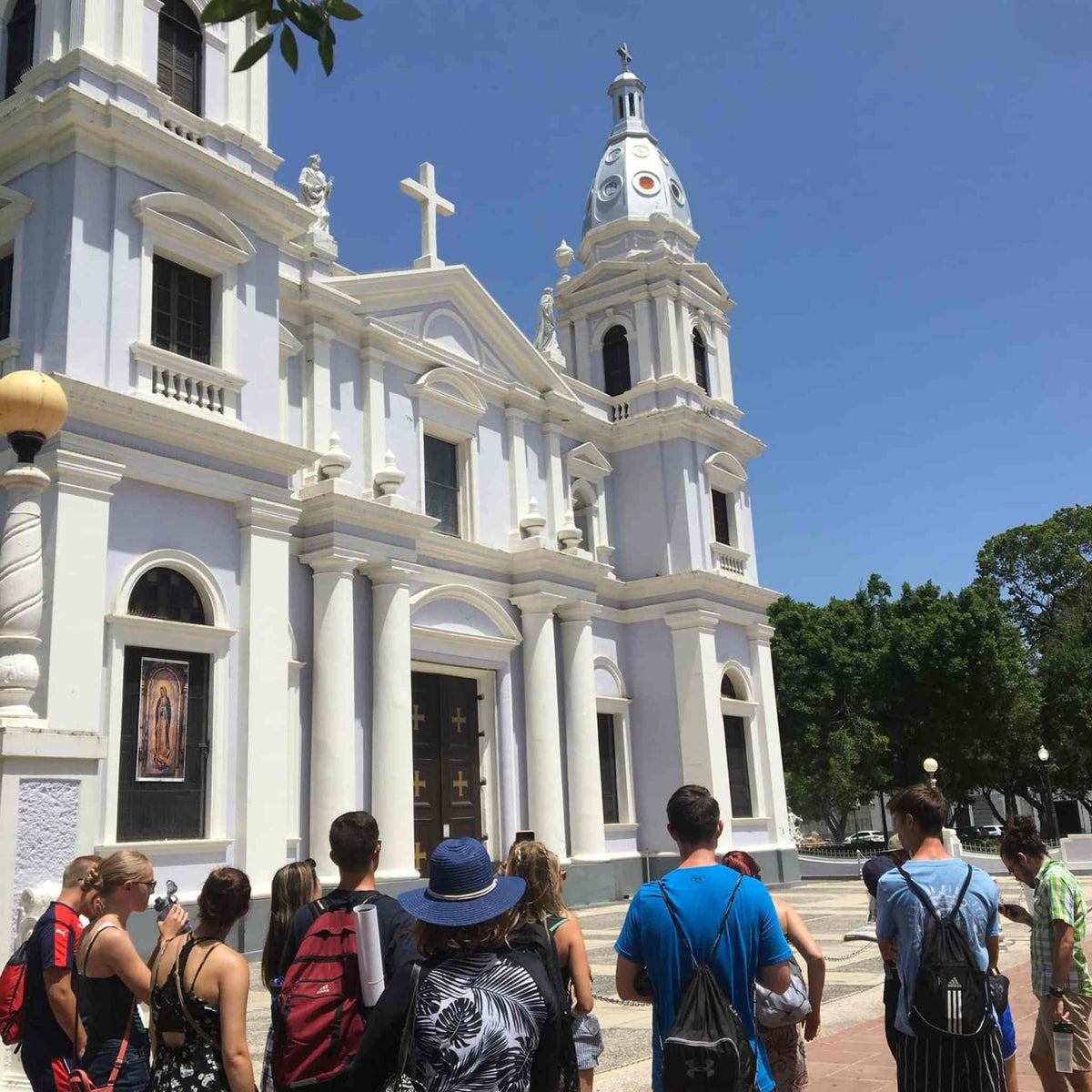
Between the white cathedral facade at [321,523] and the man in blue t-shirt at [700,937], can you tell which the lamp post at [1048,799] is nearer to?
the white cathedral facade at [321,523]

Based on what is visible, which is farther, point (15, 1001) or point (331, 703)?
point (331, 703)

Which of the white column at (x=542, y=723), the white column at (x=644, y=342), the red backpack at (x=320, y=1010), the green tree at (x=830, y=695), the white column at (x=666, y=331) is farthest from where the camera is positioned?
the green tree at (x=830, y=695)

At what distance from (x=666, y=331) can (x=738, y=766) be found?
9.76 meters

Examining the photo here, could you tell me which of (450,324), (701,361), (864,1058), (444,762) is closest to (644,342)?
(701,361)

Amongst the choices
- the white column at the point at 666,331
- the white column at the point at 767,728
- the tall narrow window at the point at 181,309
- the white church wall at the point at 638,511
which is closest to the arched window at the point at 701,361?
the white column at the point at 666,331

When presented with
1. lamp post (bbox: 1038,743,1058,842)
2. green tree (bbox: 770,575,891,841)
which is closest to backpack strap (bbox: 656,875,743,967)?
green tree (bbox: 770,575,891,841)

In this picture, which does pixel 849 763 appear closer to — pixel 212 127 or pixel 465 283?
pixel 465 283

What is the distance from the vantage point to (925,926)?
4617 millimetres

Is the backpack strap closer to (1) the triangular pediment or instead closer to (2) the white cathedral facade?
(2) the white cathedral facade

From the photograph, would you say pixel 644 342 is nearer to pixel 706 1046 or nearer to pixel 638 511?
pixel 638 511

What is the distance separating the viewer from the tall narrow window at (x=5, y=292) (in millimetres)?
14211

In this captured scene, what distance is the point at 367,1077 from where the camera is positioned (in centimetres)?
341

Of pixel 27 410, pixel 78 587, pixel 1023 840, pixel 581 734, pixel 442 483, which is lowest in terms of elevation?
pixel 1023 840

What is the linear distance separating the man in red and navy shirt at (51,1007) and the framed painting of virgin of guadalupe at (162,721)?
336 inches
